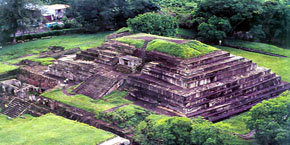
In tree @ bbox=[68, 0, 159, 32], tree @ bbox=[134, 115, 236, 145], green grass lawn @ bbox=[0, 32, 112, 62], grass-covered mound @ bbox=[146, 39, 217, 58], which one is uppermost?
tree @ bbox=[68, 0, 159, 32]

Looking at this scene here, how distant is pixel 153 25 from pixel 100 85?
12272 millimetres

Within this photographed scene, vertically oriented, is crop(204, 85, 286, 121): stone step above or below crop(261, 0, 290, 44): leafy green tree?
below

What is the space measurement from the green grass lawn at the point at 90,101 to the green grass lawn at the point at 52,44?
13509 mm

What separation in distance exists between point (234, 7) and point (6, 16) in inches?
966

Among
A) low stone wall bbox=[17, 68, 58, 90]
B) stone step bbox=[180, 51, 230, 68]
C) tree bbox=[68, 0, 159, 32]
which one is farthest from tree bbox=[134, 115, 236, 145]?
tree bbox=[68, 0, 159, 32]

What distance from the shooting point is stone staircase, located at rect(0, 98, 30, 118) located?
2380 centimetres

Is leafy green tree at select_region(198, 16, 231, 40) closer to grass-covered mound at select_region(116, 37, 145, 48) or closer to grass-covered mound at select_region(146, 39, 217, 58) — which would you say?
grass-covered mound at select_region(116, 37, 145, 48)

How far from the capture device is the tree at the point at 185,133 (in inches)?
643

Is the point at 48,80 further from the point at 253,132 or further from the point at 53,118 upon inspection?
the point at 253,132

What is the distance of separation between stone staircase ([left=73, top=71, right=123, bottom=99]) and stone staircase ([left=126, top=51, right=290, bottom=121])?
103 centimetres

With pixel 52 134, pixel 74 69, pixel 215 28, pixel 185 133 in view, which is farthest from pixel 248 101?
pixel 215 28

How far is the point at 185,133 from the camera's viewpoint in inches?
656

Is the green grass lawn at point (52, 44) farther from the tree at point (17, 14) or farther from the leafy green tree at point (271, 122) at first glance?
the leafy green tree at point (271, 122)

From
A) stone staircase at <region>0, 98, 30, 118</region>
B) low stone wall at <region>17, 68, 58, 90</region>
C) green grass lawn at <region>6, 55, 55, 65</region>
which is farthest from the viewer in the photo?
green grass lawn at <region>6, 55, 55, 65</region>
